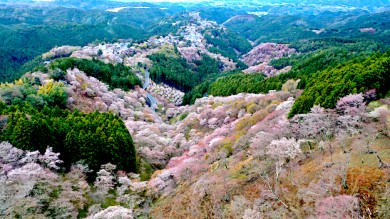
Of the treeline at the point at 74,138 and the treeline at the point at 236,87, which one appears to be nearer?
the treeline at the point at 74,138

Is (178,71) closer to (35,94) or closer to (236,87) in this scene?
(236,87)

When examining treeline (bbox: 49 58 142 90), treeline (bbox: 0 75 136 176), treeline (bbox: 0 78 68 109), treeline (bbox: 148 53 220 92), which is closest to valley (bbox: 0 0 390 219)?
treeline (bbox: 0 75 136 176)

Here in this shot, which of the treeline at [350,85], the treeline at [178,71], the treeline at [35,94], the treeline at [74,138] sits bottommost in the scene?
the treeline at [178,71]

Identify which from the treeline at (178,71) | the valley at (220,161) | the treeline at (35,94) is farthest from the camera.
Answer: the treeline at (178,71)

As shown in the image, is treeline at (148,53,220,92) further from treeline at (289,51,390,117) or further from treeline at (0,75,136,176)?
treeline at (289,51,390,117)

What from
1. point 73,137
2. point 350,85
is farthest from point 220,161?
point 73,137

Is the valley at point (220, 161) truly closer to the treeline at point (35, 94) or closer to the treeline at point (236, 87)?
the treeline at point (35, 94)

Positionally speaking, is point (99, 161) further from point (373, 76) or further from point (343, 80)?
point (373, 76)

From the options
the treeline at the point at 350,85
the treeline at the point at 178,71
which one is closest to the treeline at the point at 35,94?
the treeline at the point at 350,85
